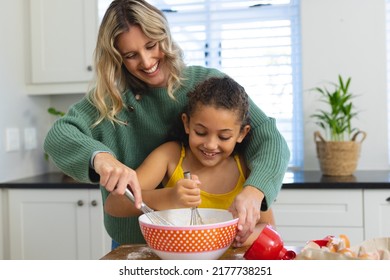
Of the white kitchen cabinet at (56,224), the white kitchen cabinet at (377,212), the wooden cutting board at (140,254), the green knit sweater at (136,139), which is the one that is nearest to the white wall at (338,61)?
the white kitchen cabinet at (56,224)

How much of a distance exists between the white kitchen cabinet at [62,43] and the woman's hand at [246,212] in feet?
5.87

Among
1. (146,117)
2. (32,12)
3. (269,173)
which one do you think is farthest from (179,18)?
(269,173)

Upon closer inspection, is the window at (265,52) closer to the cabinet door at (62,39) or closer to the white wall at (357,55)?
the white wall at (357,55)

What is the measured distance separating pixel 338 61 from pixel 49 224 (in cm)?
168

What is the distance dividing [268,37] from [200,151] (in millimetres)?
1649

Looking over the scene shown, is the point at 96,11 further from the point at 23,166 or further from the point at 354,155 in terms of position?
the point at 354,155

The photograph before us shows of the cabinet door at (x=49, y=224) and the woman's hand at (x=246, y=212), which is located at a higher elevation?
the woman's hand at (x=246, y=212)

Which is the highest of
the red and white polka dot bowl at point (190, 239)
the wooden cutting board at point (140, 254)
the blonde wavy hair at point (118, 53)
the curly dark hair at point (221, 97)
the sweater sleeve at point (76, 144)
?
the blonde wavy hair at point (118, 53)

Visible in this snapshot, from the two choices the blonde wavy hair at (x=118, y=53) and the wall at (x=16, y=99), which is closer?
the blonde wavy hair at (x=118, y=53)

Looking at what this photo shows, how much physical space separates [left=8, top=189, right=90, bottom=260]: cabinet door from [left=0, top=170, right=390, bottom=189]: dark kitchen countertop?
0.12ft

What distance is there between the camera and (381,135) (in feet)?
8.58

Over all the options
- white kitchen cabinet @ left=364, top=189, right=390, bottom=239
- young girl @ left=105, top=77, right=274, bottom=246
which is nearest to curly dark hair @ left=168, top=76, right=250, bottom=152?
young girl @ left=105, top=77, right=274, bottom=246

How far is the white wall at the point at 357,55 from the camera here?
2605 mm

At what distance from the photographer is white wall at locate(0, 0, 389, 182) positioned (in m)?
2.60
